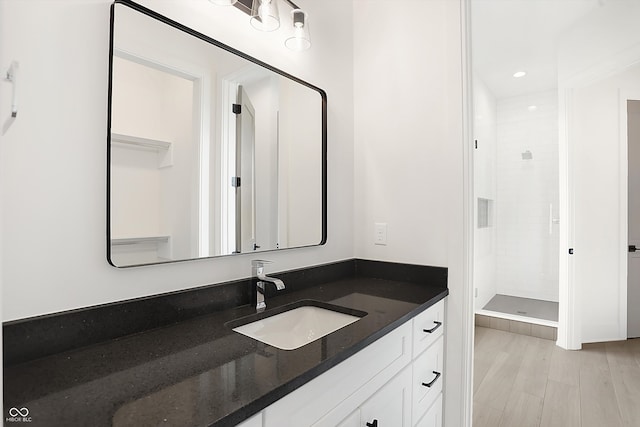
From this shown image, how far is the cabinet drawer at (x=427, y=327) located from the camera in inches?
50.6

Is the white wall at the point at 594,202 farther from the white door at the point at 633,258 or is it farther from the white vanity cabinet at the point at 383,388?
the white vanity cabinet at the point at 383,388

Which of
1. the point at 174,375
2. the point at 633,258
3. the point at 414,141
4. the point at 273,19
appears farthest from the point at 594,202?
the point at 174,375

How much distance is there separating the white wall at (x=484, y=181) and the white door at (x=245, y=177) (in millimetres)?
2852

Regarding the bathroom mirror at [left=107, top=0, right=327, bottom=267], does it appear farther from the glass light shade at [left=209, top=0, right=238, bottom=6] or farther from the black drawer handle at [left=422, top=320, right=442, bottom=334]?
the black drawer handle at [left=422, top=320, right=442, bottom=334]

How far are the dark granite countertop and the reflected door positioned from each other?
332 mm

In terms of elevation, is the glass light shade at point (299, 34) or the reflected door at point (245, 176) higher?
the glass light shade at point (299, 34)

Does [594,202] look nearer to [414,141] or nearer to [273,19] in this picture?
[414,141]

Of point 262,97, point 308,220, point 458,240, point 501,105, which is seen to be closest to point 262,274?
point 308,220

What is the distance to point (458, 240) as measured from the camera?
154 centimetres

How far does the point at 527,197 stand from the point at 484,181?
0.86 metres

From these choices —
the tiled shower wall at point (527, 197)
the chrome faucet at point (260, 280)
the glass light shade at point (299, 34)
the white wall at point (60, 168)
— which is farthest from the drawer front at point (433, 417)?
the tiled shower wall at point (527, 197)

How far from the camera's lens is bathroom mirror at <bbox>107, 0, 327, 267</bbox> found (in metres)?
0.98

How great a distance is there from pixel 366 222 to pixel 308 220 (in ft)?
1.29
